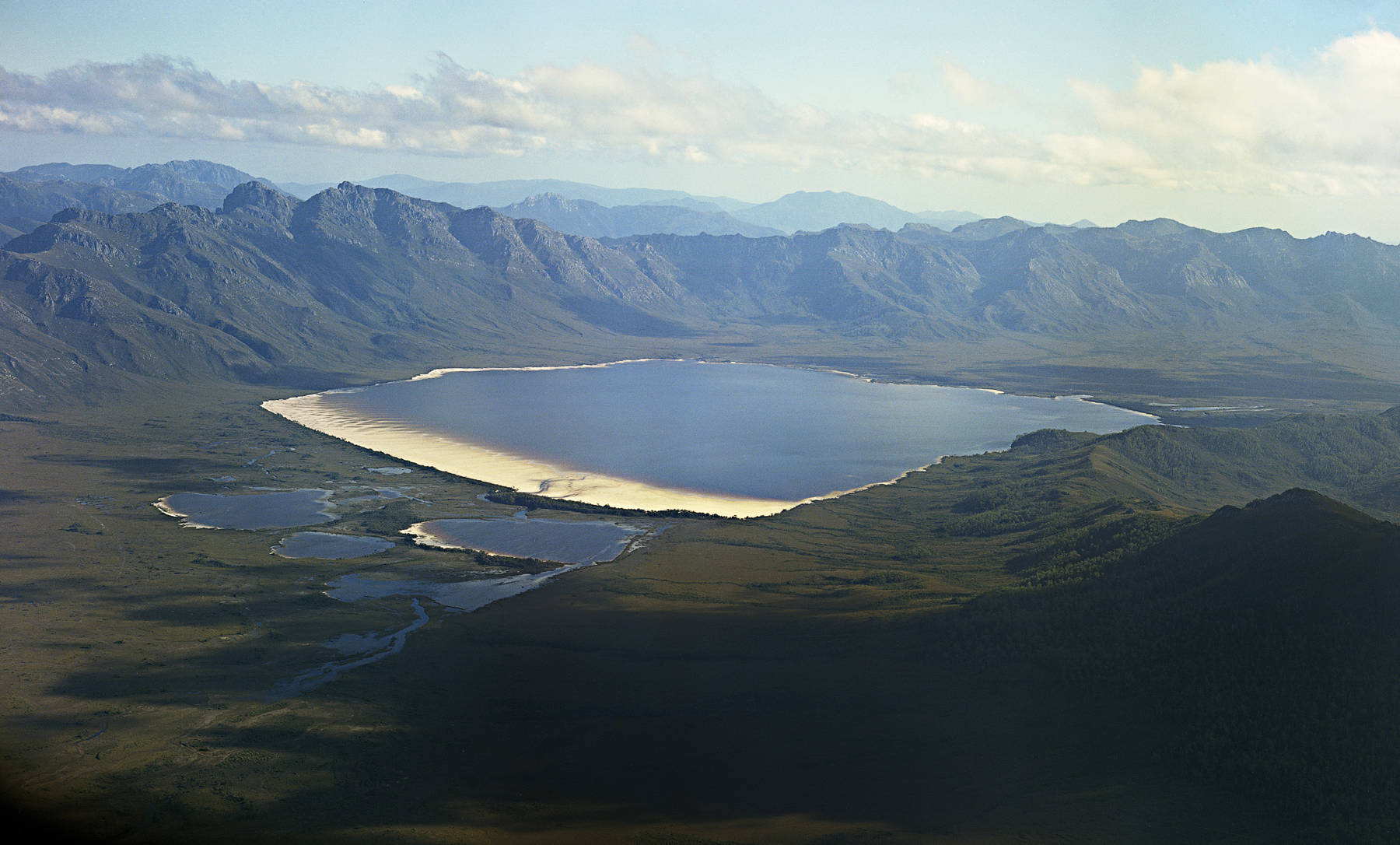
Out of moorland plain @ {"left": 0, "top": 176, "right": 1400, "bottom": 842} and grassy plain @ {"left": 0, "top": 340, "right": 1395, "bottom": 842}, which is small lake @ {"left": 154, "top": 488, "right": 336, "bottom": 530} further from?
moorland plain @ {"left": 0, "top": 176, "right": 1400, "bottom": 842}

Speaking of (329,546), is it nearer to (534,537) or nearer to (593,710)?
(534,537)

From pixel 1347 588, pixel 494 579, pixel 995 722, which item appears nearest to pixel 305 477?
pixel 494 579

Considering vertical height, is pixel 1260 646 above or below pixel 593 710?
above

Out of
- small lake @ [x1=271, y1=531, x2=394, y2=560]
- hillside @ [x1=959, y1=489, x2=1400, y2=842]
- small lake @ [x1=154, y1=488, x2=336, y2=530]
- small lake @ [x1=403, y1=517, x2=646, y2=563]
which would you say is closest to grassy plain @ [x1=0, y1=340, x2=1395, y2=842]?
hillside @ [x1=959, y1=489, x2=1400, y2=842]

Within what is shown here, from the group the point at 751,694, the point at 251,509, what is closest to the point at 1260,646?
the point at 751,694

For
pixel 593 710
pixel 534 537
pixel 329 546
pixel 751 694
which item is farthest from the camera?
pixel 534 537

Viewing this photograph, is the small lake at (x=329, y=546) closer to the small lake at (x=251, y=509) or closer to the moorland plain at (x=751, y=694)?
the moorland plain at (x=751, y=694)

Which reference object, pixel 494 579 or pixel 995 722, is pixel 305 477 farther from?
pixel 995 722

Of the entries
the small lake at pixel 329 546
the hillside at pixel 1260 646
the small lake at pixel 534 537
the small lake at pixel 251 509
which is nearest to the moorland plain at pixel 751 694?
the hillside at pixel 1260 646
